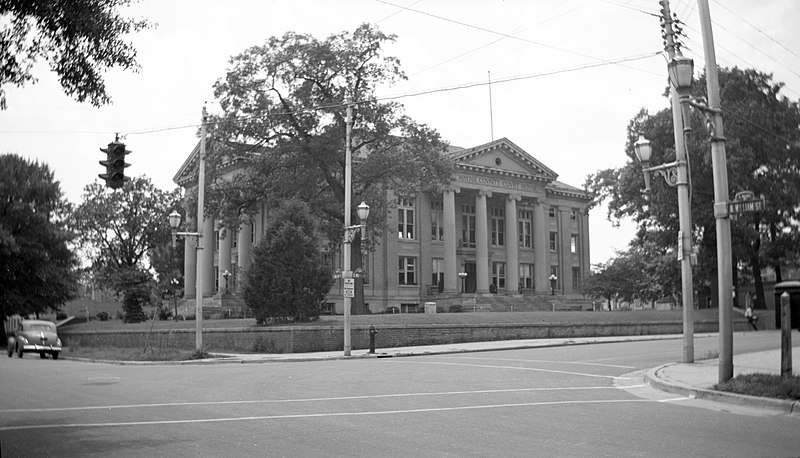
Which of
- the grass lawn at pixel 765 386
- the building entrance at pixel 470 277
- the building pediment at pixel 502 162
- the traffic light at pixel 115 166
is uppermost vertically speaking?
the building pediment at pixel 502 162

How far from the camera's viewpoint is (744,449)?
27.1ft

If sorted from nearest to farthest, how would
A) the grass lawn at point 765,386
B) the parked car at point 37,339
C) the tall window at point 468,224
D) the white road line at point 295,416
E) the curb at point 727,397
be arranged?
the white road line at point 295,416
the curb at point 727,397
the grass lawn at point 765,386
the parked car at point 37,339
the tall window at point 468,224

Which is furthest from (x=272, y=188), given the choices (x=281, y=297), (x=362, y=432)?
(x=362, y=432)

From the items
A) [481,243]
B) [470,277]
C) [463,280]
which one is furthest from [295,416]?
[470,277]

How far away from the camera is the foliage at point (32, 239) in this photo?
4838 cm

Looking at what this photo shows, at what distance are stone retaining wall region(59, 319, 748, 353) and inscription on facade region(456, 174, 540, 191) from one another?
28.3 metres

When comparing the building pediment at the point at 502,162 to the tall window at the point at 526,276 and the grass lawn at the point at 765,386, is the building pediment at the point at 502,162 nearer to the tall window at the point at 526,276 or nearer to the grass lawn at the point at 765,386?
the tall window at the point at 526,276

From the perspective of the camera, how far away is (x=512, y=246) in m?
70.6

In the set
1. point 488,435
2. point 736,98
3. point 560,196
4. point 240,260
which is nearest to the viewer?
point 488,435

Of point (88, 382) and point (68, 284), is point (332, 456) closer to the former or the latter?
point (88, 382)

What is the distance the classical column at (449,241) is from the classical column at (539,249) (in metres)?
10.4

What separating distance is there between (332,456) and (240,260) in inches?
2285

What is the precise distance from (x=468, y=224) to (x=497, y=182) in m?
5.40

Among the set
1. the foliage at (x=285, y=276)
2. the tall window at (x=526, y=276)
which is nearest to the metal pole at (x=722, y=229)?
the foliage at (x=285, y=276)
